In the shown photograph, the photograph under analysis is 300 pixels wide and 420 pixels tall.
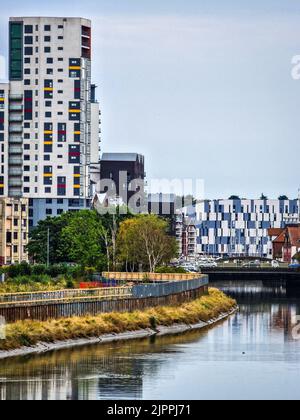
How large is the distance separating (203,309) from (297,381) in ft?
173

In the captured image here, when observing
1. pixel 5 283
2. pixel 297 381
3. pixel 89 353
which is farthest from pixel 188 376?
pixel 5 283

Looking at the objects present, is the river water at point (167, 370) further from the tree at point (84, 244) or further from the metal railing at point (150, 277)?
the tree at point (84, 244)

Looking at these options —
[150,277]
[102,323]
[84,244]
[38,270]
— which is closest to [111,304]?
[102,323]

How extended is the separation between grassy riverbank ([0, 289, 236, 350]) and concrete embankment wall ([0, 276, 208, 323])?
1.87 feet

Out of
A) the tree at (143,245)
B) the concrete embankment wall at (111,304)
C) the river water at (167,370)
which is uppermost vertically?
the tree at (143,245)

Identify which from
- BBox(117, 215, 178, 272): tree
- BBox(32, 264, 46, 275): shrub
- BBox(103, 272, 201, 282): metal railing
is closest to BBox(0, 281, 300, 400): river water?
BBox(103, 272, 201, 282): metal railing

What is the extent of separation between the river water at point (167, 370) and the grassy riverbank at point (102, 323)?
2.25 metres

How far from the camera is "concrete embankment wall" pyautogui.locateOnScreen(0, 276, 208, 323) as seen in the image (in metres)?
97.3

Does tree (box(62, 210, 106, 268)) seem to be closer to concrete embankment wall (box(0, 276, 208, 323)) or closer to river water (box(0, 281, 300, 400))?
concrete embankment wall (box(0, 276, 208, 323))

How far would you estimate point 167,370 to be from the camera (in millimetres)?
86188

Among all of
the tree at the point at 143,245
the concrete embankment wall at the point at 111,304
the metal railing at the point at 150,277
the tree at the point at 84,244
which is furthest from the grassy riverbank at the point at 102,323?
the tree at the point at 84,244

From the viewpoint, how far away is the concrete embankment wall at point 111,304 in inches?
3830

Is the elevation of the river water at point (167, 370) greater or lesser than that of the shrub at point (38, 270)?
lesser

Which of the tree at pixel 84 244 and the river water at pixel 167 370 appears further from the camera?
the tree at pixel 84 244
